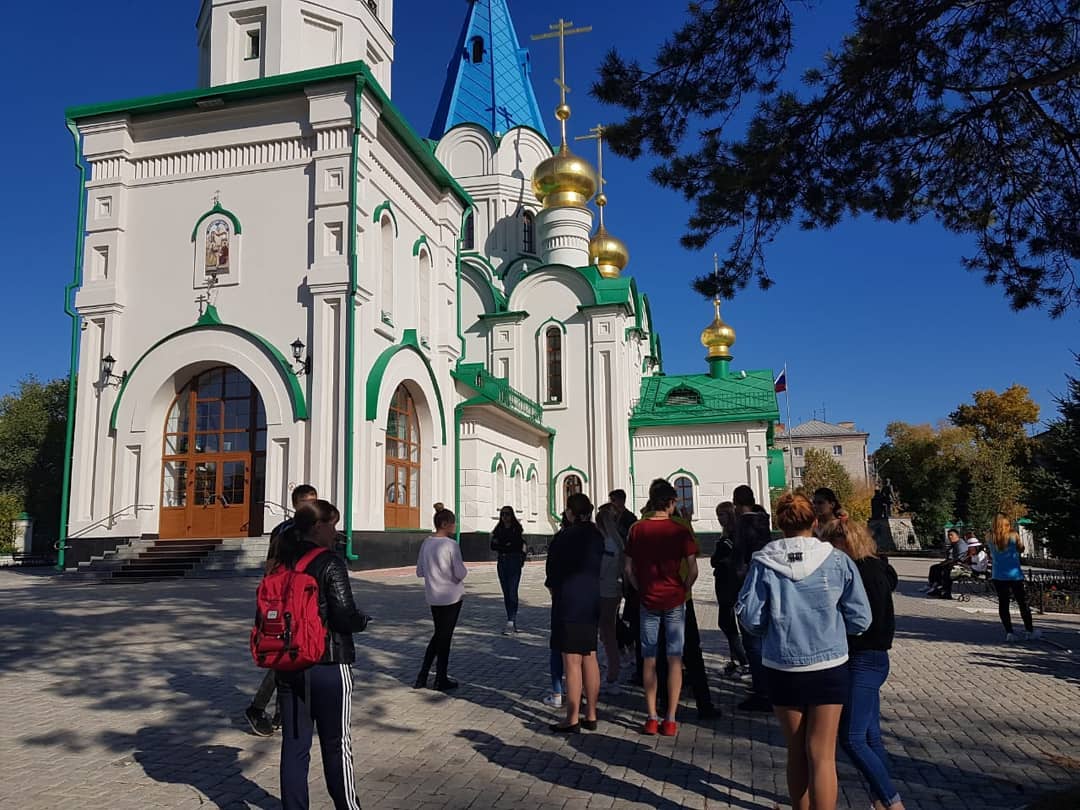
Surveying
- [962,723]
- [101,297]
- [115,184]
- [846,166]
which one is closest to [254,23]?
[115,184]

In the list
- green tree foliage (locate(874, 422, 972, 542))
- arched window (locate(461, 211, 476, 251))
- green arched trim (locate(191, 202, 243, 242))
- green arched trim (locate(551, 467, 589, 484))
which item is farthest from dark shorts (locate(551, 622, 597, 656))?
green tree foliage (locate(874, 422, 972, 542))

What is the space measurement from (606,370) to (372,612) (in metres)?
19.5

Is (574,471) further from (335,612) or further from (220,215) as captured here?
(335,612)

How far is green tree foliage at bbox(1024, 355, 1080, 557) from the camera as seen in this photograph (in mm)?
13750

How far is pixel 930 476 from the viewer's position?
44.2 m

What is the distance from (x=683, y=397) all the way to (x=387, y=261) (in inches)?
687

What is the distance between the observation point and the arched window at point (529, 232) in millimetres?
33094

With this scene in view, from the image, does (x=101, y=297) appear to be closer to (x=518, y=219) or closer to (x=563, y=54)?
(x=518, y=219)

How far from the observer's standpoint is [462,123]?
1320 inches

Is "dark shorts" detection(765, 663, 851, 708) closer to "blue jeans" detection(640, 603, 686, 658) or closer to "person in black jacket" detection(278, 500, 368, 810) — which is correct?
"person in black jacket" detection(278, 500, 368, 810)

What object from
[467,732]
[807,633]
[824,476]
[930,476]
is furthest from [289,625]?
[824,476]

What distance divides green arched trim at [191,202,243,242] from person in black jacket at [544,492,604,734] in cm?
1352

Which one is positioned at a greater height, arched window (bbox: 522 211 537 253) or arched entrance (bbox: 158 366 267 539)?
arched window (bbox: 522 211 537 253)

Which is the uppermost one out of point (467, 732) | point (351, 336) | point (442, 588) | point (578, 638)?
point (351, 336)
